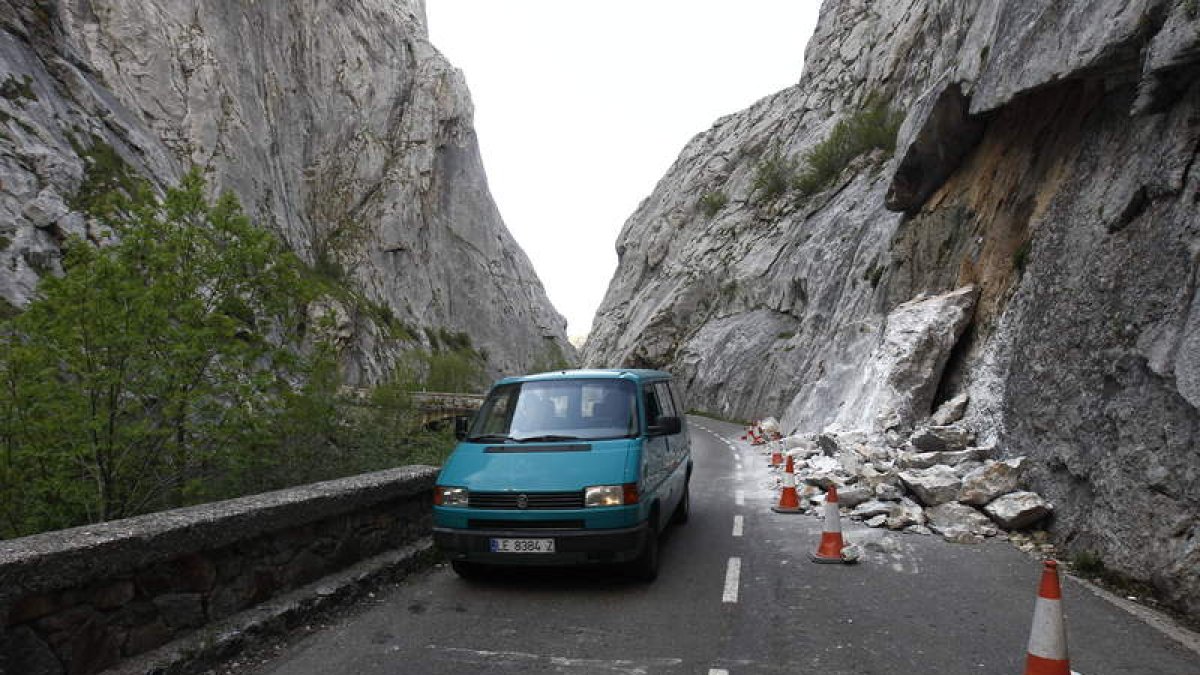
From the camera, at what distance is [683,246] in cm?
6181

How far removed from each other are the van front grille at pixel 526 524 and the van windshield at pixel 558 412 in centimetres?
96

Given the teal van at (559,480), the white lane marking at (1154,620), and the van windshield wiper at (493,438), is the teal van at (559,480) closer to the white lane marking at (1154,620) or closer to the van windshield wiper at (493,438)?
the van windshield wiper at (493,438)

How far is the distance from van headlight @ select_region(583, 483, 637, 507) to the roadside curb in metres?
2.12

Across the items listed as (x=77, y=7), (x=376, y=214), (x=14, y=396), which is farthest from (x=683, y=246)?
(x=14, y=396)

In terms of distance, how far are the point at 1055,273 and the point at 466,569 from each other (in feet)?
29.0

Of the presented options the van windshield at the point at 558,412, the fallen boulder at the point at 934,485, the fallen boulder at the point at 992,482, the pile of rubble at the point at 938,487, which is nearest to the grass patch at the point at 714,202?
the pile of rubble at the point at 938,487

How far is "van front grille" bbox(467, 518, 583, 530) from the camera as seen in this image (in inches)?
233

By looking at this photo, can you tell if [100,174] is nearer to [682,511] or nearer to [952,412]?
[682,511]

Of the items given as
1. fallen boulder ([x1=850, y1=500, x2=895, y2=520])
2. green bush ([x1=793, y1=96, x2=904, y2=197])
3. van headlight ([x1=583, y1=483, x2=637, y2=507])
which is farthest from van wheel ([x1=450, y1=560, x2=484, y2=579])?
green bush ([x1=793, y1=96, x2=904, y2=197])

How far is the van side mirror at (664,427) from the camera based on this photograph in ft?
22.8

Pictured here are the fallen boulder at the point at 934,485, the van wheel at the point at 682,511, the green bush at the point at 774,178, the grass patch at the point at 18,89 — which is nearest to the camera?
the fallen boulder at the point at 934,485

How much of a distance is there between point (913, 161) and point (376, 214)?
58.2m

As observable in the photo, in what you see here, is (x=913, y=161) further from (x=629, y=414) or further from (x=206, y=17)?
(x=206, y=17)

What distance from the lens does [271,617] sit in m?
5.04
